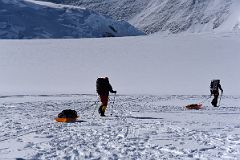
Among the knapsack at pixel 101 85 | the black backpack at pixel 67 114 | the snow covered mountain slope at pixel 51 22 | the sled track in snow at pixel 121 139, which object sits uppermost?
the snow covered mountain slope at pixel 51 22

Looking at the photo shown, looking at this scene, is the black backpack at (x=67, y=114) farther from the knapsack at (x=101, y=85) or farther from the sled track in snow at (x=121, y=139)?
the knapsack at (x=101, y=85)

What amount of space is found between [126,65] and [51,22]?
85292 millimetres

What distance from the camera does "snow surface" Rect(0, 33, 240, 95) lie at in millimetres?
33897

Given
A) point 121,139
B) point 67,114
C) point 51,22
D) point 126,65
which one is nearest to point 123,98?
point 67,114

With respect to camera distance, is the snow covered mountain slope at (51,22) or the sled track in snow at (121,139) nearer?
the sled track in snow at (121,139)

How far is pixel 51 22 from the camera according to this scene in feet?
406

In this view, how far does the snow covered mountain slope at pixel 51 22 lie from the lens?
116 metres

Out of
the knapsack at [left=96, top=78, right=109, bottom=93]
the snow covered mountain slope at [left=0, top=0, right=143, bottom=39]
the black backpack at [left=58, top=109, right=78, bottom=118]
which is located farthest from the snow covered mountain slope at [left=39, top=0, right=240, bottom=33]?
the black backpack at [left=58, top=109, right=78, bottom=118]

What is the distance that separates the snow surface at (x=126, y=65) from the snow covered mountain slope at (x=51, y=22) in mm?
62281

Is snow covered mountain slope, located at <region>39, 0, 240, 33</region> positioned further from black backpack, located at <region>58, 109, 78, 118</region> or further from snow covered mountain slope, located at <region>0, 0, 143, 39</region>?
black backpack, located at <region>58, 109, 78, 118</region>

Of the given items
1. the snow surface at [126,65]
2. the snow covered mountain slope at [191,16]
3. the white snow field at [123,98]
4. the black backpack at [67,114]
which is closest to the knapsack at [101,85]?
the white snow field at [123,98]

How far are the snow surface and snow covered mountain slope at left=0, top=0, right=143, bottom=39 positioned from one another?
62.3 meters

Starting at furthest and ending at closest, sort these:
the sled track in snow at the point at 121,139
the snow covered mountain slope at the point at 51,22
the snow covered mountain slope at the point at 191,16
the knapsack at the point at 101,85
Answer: the snow covered mountain slope at the point at 191,16
the snow covered mountain slope at the point at 51,22
the knapsack at the point at 101,85
the sled track in snow at the point at 121,139

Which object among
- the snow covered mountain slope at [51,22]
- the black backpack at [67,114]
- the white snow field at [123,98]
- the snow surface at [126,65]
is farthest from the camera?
the snow covered mountain slope at [51,22]
